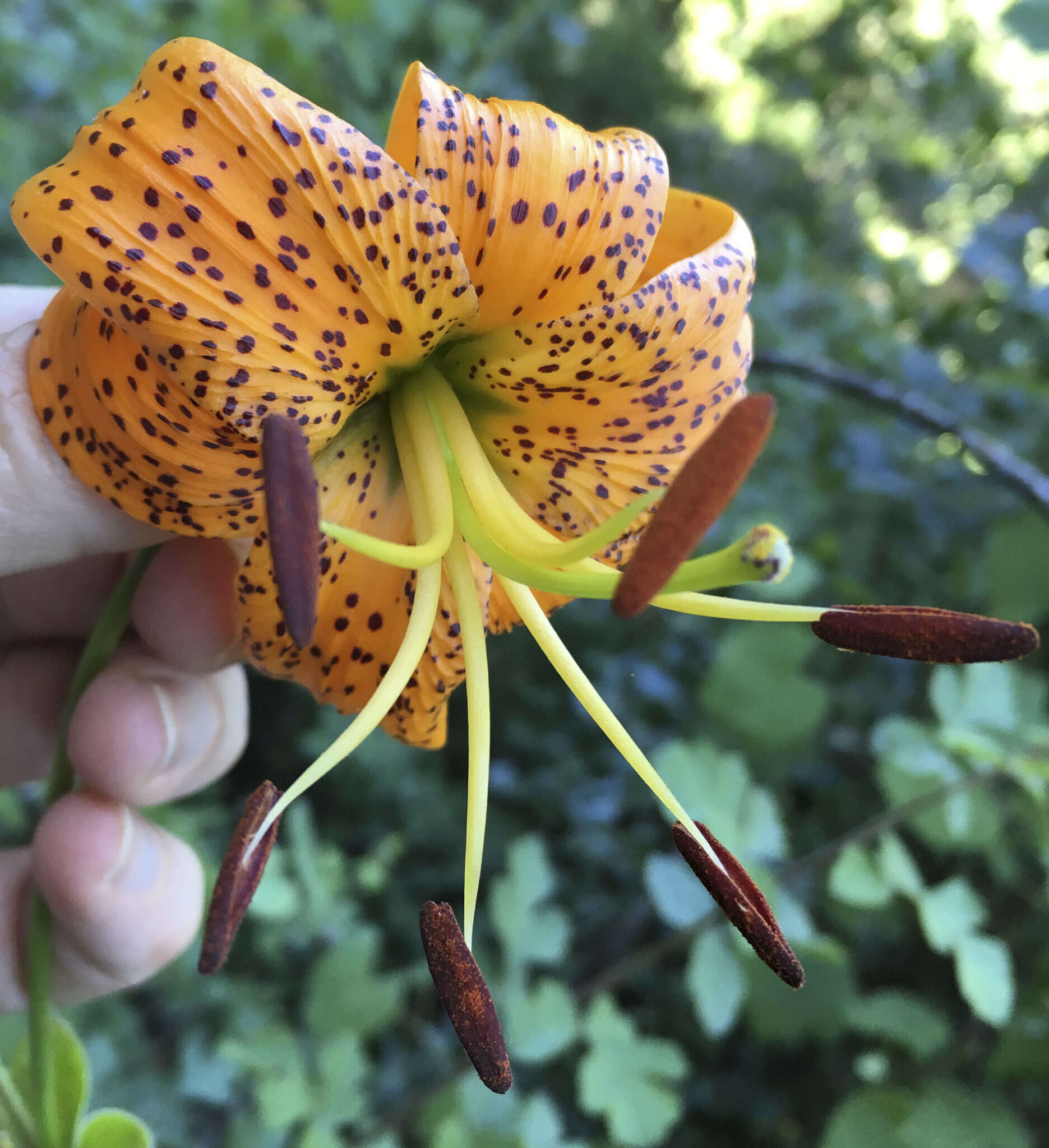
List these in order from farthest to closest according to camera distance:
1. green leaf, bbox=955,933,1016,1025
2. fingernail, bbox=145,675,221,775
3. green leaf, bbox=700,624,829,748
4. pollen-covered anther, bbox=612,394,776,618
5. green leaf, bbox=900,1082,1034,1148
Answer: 1. green leaf, bbox=700,624,829,748
2. green leaf, bbox=900,1082,1034,1148
3. green leaf, bbox=955,933,1016,1025
4. fingernail, bbox=145,675,221,775
5. pollen-covered anther, bbox=612,394,776,618

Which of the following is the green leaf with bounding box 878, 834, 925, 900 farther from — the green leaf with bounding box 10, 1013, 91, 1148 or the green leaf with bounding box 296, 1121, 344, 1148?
the green leaf with bounding box 10, 1013, 91, 1148

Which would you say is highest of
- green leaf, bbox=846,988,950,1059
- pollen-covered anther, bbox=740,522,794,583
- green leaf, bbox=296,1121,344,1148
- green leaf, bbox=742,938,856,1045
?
pollen-covered anther, bbox=740,522,794,583

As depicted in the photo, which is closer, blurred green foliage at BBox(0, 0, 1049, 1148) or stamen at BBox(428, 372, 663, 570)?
stamen at BBox(428, 372, 663, 570)

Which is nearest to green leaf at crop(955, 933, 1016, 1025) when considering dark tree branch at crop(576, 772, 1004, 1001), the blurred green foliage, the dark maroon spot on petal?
the blurred green foliage

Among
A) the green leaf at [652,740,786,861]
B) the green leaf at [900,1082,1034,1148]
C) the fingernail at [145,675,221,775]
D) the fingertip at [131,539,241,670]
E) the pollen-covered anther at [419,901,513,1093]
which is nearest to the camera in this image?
the pollen-covered anther at [419,901,513,1093]

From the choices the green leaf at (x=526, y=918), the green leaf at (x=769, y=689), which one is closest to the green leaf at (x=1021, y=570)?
the green leaf at (x=769, y=689)

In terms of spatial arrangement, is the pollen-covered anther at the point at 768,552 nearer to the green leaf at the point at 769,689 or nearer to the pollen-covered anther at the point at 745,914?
the pollen-covered anther at the point at 745,914

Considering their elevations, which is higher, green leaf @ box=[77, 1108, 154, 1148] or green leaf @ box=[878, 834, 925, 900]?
green leaf @ box=[77, 1108, 154, 1148]

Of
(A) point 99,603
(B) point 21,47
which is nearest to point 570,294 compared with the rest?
(A) point 99,603
